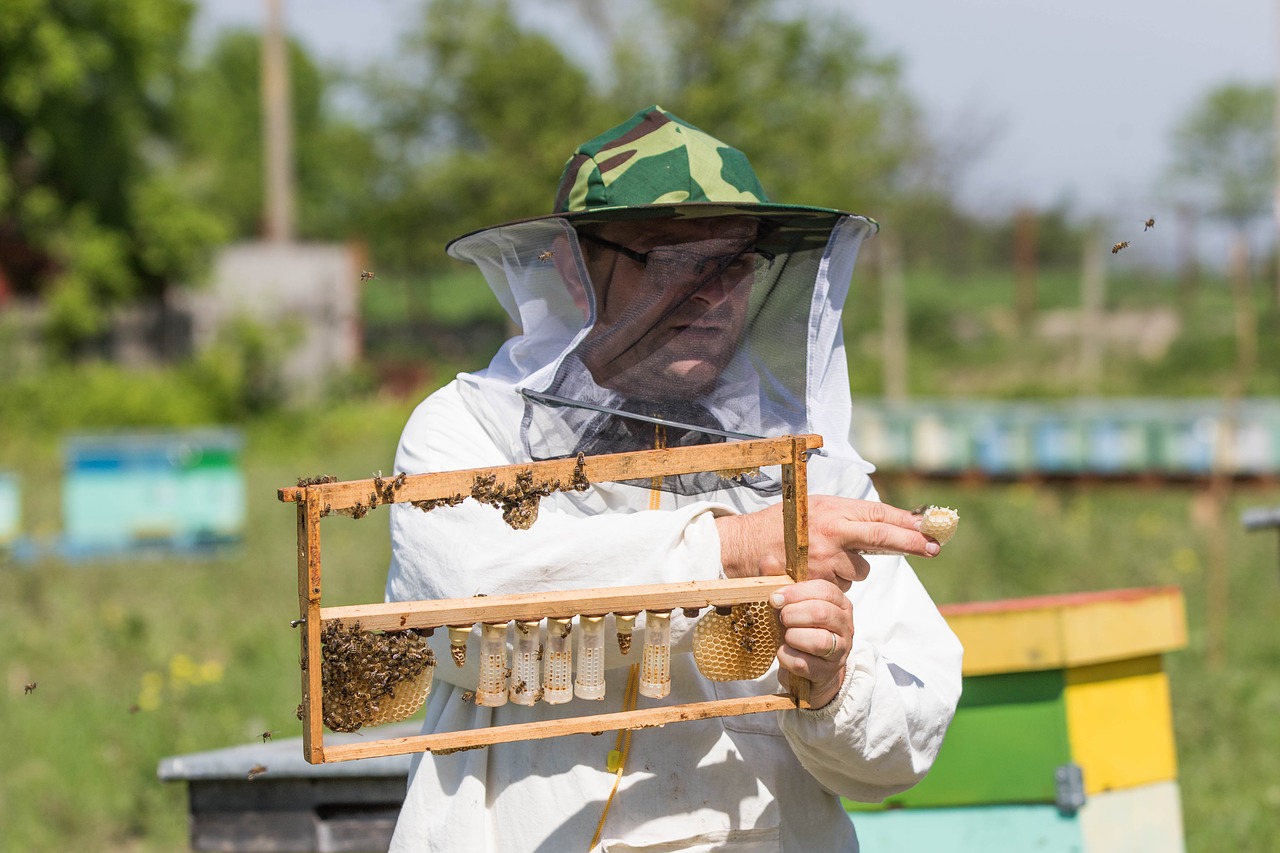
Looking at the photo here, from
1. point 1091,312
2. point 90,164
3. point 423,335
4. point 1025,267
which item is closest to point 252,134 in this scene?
point 423,335

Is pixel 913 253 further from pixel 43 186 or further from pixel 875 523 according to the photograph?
pixel 875 523

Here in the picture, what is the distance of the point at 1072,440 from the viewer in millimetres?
10914

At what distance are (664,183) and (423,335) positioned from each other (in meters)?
22.2

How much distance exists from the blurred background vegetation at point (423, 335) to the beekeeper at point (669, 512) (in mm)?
A: 2764

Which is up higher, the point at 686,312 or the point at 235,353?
the point at 235,353

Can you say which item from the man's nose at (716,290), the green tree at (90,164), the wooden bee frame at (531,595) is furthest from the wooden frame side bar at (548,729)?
the green tree at (90,164)

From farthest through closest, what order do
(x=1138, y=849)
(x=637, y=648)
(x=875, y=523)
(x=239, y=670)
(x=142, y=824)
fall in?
(x=239, y=670)
(x=142, y=824)
(x=1138, y=849)
(x=637, y=648)
(x=875, y=523)

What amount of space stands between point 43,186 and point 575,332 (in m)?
17.9

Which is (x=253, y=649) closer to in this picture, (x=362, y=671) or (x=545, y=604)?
(x=362, y=671)

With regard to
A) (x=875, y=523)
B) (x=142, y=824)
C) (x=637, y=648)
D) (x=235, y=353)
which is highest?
(x=235, y=353)

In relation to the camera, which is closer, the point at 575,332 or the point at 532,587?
the point at 532,587

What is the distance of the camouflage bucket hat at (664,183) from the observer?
1872mm

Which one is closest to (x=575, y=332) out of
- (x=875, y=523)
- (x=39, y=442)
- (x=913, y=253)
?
(x=875, y=523)

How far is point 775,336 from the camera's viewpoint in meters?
2.00
